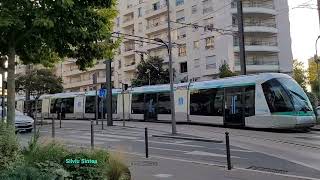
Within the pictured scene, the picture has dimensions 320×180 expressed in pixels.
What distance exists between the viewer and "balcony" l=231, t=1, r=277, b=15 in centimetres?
5875

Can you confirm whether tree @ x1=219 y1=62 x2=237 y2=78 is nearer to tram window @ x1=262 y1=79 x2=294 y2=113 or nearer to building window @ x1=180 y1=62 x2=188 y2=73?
building window @ x1=180 y1=62 x2=188 y2=73

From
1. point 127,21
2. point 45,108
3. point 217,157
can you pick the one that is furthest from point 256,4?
point 217,157

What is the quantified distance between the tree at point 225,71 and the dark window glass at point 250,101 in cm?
2430

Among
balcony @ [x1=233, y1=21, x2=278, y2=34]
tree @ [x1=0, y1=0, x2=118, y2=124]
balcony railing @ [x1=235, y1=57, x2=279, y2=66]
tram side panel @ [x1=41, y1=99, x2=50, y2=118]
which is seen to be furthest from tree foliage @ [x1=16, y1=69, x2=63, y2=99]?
tree @ [x1=0, y1=0, x2=118, y2=124]

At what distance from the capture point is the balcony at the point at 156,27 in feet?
225

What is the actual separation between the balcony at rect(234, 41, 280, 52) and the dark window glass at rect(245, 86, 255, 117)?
3314 cm

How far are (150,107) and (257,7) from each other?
29639mm

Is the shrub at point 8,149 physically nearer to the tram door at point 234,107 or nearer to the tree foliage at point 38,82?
the tram door at point 234,107

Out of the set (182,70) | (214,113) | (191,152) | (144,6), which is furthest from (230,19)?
(191,152)

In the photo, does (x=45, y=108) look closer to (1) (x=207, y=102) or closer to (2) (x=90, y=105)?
(2) (x=90, y=105)

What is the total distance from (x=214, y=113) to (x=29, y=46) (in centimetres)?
1906

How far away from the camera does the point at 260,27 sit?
5931 centimetres

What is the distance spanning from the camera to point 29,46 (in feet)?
36.2

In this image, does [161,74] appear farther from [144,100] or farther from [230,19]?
[144,100]
